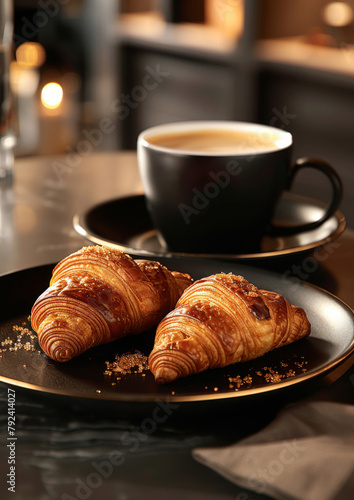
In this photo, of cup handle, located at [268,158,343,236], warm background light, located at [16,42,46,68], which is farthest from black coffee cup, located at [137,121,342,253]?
warm background light, located at [16,42,46,68]

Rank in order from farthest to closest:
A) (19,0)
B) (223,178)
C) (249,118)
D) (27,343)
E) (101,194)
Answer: (19,0)
(249,118)
(101,194)
(223,178)
(27,343)

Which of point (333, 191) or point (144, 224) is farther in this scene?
point (144, 224)

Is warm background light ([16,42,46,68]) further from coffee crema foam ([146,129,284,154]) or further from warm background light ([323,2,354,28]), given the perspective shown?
coffee crema foam ([146,129,284,154])

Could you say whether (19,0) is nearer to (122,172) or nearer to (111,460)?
(122,172)

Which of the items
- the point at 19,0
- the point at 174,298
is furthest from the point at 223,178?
the point at 19,0

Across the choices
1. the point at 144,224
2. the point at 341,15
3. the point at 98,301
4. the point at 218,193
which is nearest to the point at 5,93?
the point at 144,224

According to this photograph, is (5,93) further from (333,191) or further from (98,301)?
(98,301)
